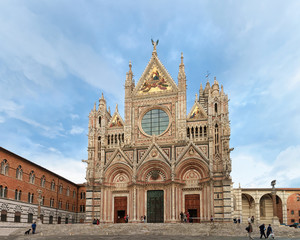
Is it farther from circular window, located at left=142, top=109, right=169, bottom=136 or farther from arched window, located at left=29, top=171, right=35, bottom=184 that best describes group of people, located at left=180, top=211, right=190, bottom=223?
arched window, located at left=29, top=171, right=35, bottom=184

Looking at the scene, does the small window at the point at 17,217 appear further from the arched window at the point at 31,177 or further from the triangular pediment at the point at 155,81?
the triangular pediment at the point at 155,81

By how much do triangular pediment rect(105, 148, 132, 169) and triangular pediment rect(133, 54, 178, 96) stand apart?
879 centimetres

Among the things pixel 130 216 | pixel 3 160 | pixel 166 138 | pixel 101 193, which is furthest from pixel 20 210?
pixel 166 138

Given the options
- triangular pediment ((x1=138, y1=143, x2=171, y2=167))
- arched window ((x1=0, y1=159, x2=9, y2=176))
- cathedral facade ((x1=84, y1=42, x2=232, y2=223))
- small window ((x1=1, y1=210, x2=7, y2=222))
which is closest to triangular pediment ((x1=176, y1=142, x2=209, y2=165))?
cathedral facade ((x1=84, y1=42, x2=232, y2=223))

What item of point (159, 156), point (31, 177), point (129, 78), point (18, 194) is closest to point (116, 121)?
point (129, 78)

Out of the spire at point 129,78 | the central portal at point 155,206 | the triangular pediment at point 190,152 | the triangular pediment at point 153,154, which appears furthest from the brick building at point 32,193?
the triangular pediment at point 190,152

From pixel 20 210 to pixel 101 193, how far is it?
9.80m

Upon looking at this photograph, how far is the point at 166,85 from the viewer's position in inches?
1738

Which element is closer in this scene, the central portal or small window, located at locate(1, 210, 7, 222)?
small window, located at locate(1, 210, 7, 222)

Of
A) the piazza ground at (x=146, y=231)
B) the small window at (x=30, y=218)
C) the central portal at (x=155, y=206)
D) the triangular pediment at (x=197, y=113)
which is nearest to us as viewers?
the piazza ground at (x=146, y=231)

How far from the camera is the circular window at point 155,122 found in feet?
140

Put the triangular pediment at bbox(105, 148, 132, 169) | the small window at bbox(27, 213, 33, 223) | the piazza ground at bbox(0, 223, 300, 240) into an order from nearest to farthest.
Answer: the piazza ground at bbox(0, 223, 300, 240)
the small window at bbox(27, 213, 33, 223)
the triangular pediment at bbox(105, 148, 132, 169)

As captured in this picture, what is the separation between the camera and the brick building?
34.5m

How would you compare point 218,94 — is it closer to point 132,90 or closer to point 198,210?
point 132,90
